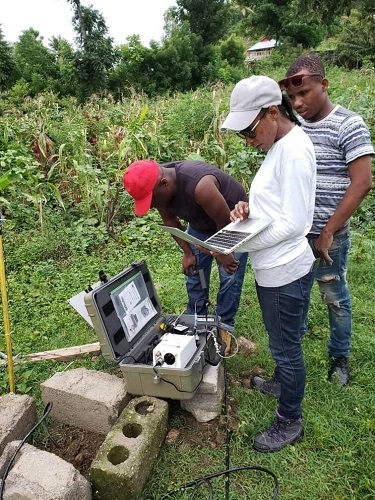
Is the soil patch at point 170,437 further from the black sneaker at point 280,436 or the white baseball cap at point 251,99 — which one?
the white baseball cap at point 251,99

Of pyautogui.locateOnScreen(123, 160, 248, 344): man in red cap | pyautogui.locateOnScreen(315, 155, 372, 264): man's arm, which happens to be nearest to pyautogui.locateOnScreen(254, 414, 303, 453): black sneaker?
pyautogui.locateOnScreen(123, 160, 248, 344): man in red cap

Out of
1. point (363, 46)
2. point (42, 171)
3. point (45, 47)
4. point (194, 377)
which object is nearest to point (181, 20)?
point (45, 47)

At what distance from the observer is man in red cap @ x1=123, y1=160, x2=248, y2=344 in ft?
6.60

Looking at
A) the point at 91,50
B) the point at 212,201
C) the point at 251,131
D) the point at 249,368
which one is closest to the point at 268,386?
the point at 249,368

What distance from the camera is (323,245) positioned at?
1871mm

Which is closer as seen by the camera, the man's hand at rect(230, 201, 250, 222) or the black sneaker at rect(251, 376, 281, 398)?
the man's hand at rect(230, 201, 250, 222)

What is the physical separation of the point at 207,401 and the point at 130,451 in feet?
1.70

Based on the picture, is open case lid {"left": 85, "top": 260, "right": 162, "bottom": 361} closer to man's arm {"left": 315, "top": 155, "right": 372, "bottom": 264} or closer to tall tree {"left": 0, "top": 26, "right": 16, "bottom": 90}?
man's arm {"left": 315, "top": 155, "right": 372, "bottom": 264}

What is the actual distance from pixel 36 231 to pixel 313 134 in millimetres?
3695

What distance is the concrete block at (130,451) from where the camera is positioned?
5.52 feet

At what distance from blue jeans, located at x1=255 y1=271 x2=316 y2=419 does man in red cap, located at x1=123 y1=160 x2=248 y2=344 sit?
1.66 ft

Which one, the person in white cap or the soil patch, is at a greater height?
the person in white cap

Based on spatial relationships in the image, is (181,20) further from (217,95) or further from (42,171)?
(42,171)

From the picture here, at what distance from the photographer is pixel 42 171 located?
562 centimetres
